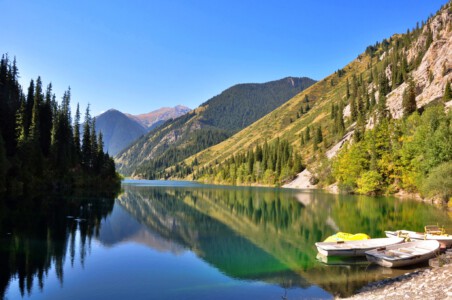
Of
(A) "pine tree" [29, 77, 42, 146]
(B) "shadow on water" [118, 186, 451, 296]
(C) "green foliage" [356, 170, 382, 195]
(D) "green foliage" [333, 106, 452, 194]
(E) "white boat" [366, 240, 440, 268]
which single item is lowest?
(B) "shadow on water" [118, 186, 451, 296]

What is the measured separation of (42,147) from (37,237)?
77.0m

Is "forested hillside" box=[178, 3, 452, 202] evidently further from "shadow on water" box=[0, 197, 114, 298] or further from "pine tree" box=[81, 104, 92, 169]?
"pine tree" box=[81, 104, 92, 169]

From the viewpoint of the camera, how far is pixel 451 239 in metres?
32.5

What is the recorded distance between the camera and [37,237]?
35688 mm

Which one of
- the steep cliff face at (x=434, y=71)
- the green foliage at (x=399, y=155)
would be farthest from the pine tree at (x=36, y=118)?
the steep cliff face at (x=434, y=71)

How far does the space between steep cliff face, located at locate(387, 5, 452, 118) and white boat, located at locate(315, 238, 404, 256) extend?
12149 cm

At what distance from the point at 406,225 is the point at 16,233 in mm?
46787

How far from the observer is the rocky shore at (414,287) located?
667 inches

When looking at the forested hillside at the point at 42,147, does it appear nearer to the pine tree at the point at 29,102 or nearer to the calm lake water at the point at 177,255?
the pine tree at the point at 29,102

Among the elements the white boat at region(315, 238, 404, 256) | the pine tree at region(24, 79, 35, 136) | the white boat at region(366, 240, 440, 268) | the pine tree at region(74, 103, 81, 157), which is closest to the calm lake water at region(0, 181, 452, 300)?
the white boat at region(366, 240, 440, 268)

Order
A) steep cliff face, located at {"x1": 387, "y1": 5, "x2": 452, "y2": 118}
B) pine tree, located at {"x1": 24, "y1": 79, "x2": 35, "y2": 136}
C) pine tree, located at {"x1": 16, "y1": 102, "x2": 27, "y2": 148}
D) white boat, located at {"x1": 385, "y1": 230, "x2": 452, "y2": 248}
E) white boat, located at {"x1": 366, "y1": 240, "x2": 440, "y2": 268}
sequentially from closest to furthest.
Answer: white boat, located at {"x1": 366, "y1": 240, "x2": 440, "y2": 268}
white boat, located at {"x1": 385, "y1": 230, "x2": 452, "y2": 248}
pine tree, located at {"x1": 16, "y1": 102, "x2": 27, "y2": 148}
pine tree, located at {"x1": 24, "y1": 79, "x2": 35, "y2": 136}
steep cliff face, located at {"x1": 387, "y1": 5, "x2": 452, "y2": 118}

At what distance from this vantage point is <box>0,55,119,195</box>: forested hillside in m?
79.5

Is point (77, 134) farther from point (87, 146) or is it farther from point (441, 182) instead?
point (441, 182)

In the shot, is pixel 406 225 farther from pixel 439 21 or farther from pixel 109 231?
pixel 439 21
